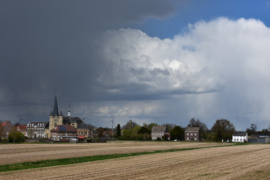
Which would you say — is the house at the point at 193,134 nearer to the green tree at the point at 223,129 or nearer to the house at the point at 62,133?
the green tree at the point at 223,129

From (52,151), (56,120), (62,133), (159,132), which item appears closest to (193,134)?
(159,132)

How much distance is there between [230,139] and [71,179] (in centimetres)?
13017

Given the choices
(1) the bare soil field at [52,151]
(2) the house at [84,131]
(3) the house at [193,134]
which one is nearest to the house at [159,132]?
(3) the house at [193,134]

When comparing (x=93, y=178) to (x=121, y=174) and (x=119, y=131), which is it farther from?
(x=119, y=131)

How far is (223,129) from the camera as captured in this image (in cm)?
13775

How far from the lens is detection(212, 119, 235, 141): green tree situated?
136 m

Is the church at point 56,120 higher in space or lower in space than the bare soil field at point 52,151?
higher

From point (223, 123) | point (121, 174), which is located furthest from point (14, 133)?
point (121, 174)

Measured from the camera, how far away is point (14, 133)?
382 ft

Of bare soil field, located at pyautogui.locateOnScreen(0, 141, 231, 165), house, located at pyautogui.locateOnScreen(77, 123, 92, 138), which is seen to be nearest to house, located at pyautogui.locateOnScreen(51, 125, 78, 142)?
house, located at pyautogui.locateOnScreen(77, 123, 92, 138)

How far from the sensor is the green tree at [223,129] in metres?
136

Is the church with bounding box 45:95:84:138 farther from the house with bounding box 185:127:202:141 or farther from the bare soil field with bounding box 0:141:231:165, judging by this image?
the bare soil field with bounding box 0:141:231:165

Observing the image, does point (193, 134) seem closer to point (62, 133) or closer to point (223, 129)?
point (223, 129)

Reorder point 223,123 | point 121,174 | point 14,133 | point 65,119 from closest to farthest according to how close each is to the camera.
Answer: point 121,174 < point 14,133 < point 223,123 < point 65,119
